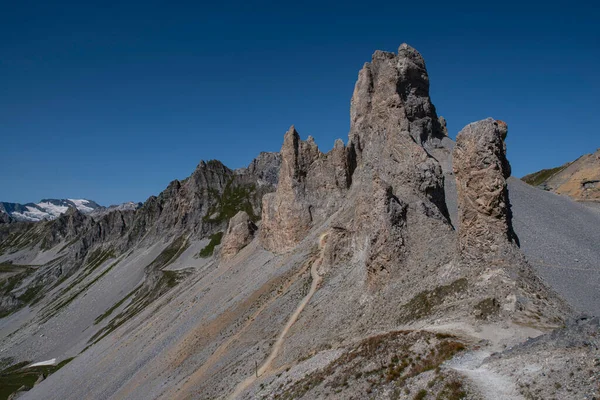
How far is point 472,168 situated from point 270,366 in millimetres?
25851

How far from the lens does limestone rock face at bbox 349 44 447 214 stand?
4875cm

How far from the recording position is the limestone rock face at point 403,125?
160ft

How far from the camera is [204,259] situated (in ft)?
534

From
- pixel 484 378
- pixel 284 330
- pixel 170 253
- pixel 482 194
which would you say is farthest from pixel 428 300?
pixel 170 253

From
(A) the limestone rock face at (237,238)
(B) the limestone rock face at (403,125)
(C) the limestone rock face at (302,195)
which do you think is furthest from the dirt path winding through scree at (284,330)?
(A) the limestone rock face at (237,238)

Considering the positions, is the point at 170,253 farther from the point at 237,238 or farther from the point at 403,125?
the point at 403,125

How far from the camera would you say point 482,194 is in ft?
106

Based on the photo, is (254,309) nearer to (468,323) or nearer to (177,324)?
(177,324)

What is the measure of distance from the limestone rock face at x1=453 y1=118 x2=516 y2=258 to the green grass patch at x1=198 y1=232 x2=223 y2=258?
5525 inches

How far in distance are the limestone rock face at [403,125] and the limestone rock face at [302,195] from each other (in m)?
10.7

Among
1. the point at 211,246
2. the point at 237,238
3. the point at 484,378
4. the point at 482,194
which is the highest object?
the point at 211,246

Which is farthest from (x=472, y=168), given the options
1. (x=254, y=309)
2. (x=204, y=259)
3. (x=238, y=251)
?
(x=204, y=259)

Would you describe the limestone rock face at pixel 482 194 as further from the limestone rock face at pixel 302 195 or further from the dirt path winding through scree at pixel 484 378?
the limestone rock face at pixel 302 195

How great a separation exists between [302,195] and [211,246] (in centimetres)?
9430
